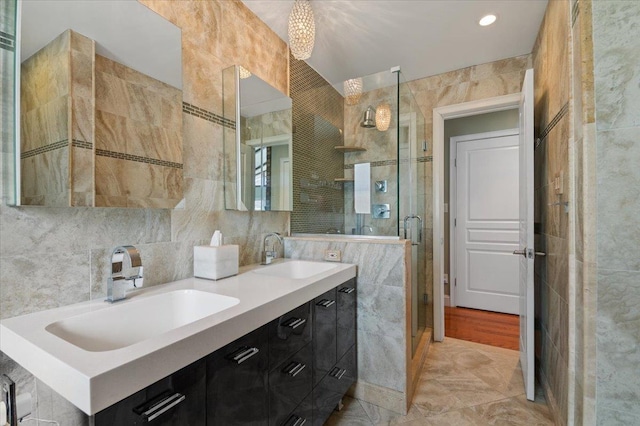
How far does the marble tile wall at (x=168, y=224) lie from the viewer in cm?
91

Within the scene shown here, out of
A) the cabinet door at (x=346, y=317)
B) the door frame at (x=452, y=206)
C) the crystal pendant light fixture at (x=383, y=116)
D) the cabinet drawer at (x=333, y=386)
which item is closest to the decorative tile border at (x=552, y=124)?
the crystal pendant light fixture at (x=383, y=116)

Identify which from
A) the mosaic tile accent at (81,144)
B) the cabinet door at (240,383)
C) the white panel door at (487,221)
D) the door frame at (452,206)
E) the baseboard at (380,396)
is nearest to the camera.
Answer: the cabinet door at (240,383)

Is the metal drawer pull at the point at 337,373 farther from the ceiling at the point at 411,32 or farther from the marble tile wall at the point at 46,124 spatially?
the ceiling at the point at 411,32

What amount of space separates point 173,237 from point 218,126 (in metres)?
0.69

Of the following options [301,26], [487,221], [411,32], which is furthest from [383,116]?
[487,221]

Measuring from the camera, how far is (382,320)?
175cm

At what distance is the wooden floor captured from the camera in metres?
2.75

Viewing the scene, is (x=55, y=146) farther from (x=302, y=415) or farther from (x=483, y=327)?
(x=483, y=327)

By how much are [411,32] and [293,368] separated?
92.0 inches

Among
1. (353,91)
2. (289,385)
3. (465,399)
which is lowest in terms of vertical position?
(465,399)

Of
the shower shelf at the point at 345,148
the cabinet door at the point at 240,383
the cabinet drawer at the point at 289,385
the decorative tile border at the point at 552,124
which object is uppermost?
the shower shelf at the point at 345,148

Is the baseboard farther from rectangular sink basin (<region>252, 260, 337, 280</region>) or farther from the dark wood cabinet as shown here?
rectangular sink basin (<region>252, 260, 337, 280</region>)

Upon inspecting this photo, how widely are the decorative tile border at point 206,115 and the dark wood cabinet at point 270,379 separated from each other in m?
1.12

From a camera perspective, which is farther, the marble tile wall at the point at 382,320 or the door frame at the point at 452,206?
the door frame at the point at 452,206
